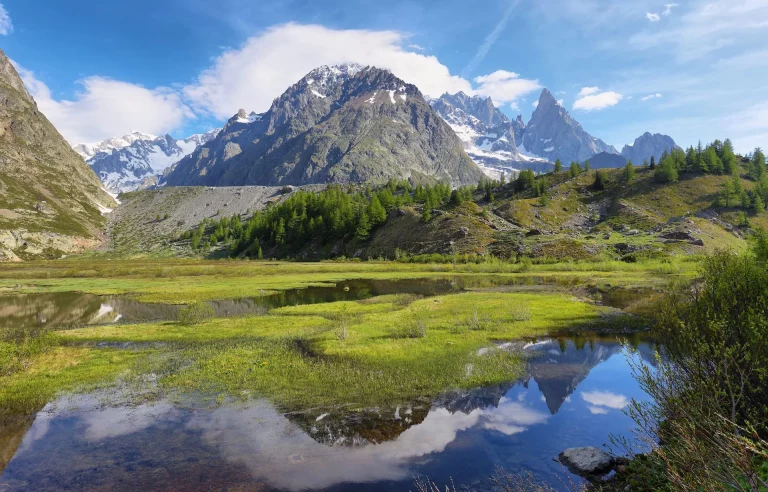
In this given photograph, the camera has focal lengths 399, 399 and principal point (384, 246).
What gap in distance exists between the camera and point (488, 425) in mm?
19062

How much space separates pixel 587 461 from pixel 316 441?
10905mm

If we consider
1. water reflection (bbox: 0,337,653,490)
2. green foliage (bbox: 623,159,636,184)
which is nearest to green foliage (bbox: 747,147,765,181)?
green foliage (bbox: 623,159,636,184)

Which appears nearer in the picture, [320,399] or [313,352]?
[320,399]

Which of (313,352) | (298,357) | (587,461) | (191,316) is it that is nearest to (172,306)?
(191,316)

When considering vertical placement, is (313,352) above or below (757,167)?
below

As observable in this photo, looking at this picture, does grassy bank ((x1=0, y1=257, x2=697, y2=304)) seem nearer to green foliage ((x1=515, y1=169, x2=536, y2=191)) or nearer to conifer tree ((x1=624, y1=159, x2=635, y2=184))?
conifer tree ((x1=624, y1=159, x2=635, y2=184))

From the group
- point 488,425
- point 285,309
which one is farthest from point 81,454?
point 285,309

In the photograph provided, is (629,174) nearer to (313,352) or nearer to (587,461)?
(313,352)

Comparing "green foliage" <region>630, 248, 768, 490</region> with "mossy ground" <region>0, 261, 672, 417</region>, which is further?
"mossy ground" <region>0, 261, 672, 417</region>

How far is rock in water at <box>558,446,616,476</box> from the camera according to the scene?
14.5 meters

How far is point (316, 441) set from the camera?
690 inches

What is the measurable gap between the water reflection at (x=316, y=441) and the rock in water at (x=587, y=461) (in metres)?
0.63

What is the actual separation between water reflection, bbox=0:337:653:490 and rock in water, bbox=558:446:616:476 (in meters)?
0.63

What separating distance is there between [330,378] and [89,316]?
4230 centimetres
